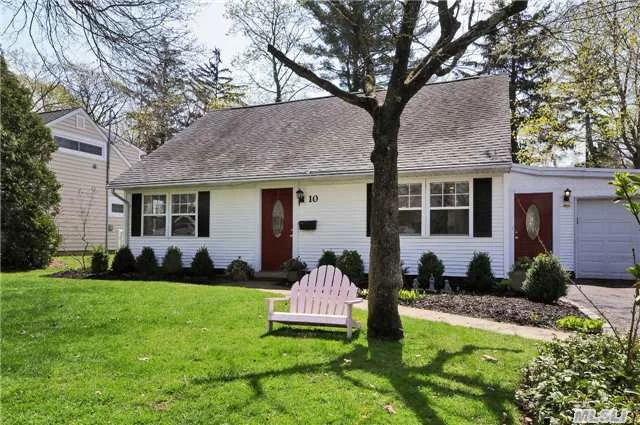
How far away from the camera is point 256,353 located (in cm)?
494

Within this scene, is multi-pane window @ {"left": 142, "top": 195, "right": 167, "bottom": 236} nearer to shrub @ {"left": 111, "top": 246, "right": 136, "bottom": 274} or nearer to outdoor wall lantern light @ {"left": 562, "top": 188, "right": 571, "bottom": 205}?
shrub @ {"left": 111, "top": 246, "right": 136, "bottom": 274}

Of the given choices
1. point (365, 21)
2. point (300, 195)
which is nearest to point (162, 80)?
point (365, 21)

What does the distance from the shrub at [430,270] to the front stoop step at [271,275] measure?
3466 mm

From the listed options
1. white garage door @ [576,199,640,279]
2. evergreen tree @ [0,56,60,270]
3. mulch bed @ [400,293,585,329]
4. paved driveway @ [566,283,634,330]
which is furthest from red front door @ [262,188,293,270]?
white garage door @ [576,199,640,279]

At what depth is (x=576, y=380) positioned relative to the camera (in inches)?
140

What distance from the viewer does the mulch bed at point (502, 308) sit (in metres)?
7.30

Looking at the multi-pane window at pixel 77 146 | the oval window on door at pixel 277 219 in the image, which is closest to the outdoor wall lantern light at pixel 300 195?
the oval window on door at pixel 277 219

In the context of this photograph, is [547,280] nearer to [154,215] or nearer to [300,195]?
[300,195]

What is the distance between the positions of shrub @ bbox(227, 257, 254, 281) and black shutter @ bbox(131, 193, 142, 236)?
3908 mm

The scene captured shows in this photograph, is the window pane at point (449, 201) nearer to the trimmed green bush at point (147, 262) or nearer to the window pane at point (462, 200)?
the window pane at point (462, 200)

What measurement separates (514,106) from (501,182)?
1629 centimetres

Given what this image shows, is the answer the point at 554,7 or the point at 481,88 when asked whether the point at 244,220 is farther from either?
the point at 554,7

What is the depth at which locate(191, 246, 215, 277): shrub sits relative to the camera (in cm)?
1322

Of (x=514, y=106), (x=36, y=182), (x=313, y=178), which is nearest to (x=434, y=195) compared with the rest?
(x=313, y=178)
